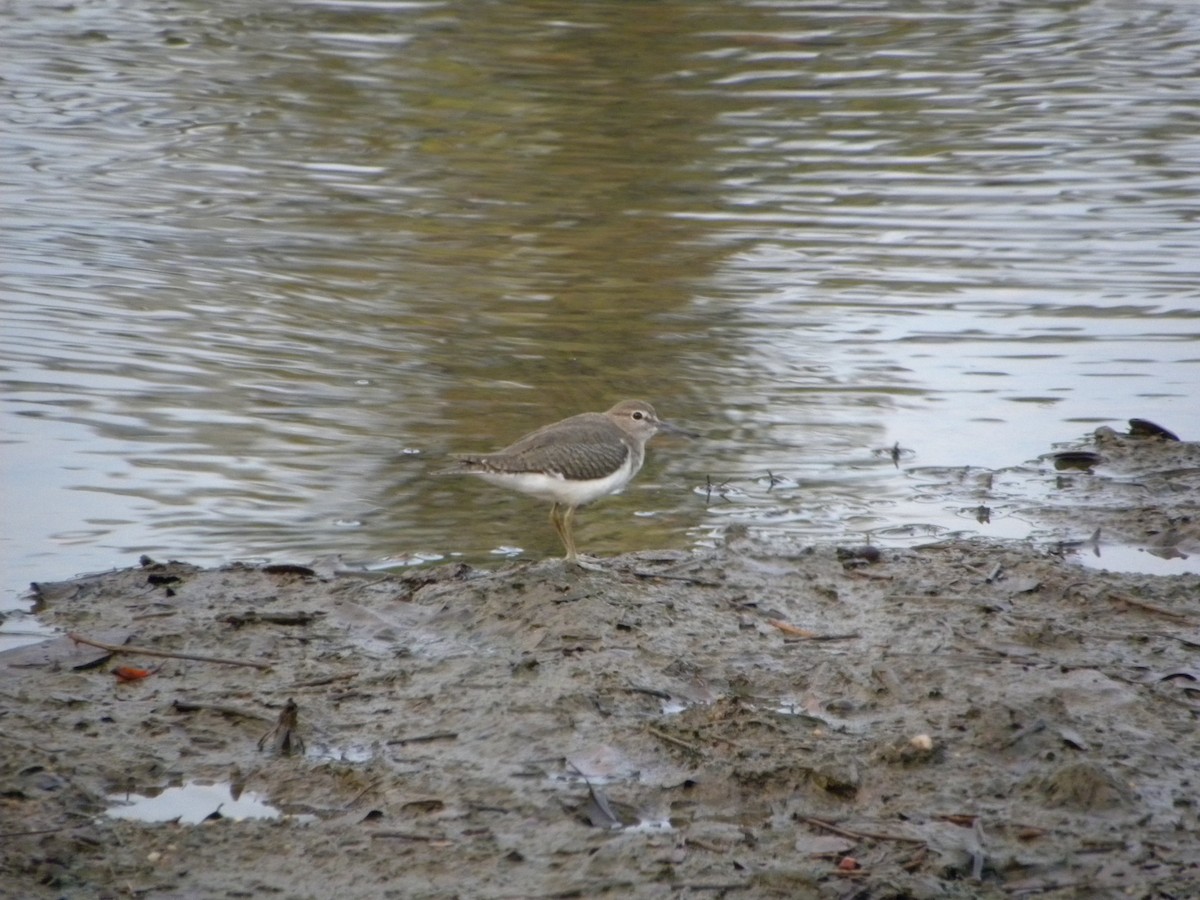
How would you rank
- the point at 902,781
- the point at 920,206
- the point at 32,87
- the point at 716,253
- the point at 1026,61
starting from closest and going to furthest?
the point at 902,781
the point at 716,253
the point at 920,206
the point at 32,87
the point at 1026,61

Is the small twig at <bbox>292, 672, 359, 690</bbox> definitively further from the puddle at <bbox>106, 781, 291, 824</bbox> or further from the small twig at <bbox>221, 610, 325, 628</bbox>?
the puddle at <bbox>106, 781, 291, 824</bbox>

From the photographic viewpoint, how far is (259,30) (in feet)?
64.7

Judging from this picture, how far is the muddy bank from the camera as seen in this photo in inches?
181

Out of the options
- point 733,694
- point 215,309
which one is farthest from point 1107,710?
point 215,309

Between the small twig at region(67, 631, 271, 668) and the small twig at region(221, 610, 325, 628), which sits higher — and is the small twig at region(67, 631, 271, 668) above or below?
above

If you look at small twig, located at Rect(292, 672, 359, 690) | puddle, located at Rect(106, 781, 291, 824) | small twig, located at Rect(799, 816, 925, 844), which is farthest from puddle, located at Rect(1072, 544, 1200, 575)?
puddle, located at Rect(106, 781, 291, 824)

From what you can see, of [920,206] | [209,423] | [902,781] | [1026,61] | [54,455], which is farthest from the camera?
[1026,61]

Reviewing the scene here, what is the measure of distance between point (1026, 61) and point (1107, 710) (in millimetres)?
14801

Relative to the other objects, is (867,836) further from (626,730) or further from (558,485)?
(558,485)

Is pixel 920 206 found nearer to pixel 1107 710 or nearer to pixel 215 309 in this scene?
pixel 215 309

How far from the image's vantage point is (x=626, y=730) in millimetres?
5418

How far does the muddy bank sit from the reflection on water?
40.6 inches

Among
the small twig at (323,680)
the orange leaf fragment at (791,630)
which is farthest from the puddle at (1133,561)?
the small twig at (323,680)

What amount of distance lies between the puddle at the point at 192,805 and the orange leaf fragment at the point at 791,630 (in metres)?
2.24
